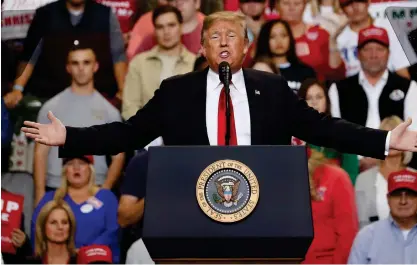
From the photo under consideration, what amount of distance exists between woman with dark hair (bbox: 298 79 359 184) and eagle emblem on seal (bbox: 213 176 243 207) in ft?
9.70

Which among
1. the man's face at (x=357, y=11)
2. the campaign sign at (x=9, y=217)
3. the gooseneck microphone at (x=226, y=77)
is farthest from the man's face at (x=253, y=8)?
the gooseneck microphone at (x=226, y=77)

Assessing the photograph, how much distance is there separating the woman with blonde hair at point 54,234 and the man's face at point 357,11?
2141mm

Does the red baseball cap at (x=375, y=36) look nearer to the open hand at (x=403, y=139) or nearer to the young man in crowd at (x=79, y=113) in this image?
the young man in crowd at (x=79, y=113)

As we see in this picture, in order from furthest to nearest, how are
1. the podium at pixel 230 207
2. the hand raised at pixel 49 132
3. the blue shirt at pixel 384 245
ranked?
the blue shirt at pixel 384 245
the hand raised at pixel 49 132
the podium at pixel 230 207

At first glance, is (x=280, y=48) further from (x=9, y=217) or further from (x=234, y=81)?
(x=234, y=81)

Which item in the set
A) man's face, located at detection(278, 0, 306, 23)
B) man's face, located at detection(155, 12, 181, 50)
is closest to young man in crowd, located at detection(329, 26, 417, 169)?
man's face, located at detection(278, 0, 306, 23)

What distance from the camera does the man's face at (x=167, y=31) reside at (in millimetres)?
5578

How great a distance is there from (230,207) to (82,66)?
3.35 m

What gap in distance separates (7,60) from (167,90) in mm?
2999

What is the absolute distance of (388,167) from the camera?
5367 millimetres

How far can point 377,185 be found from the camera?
535 centimetres

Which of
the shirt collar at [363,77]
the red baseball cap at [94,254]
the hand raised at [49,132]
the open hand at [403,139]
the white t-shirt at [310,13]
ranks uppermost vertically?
the white t-shirt at [310,13]

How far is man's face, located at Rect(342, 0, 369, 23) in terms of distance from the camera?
5520 millimetres

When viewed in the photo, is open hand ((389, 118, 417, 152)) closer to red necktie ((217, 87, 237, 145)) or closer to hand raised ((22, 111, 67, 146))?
red necktie ((217, 87, 237, 145))
